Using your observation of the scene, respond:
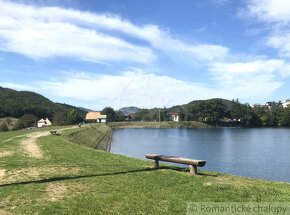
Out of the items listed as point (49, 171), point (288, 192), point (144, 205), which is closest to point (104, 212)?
point (144, 205)

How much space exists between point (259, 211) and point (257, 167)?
85.3 feet

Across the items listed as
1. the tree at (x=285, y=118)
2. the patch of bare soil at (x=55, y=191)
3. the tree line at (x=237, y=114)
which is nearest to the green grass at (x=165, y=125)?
the tree line at (x=237, y=114)

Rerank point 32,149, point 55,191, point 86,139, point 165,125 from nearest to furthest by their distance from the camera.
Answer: point 55,191 → point 32,149 → point 86,139 → point 165,125

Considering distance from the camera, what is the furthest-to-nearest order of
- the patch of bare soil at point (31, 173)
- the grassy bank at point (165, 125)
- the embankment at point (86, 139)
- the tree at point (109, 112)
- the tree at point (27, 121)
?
the tree at point (109, 112) < the grassy bank at point (165, 125) < the tree at point (27, 121) < the embankment at point (86, 139) < the patch of bare soil at point (31, 173)

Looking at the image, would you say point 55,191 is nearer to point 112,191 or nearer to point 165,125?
point 112,191

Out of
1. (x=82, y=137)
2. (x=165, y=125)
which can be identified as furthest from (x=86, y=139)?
(x=165, y=125)

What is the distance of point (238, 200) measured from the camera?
853 cm

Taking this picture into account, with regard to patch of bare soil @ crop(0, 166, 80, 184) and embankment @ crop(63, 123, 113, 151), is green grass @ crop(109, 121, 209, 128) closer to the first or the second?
embankment @ crop(63, 123, 113, 151)

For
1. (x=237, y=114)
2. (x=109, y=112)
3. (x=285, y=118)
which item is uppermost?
(x=109, y=112)

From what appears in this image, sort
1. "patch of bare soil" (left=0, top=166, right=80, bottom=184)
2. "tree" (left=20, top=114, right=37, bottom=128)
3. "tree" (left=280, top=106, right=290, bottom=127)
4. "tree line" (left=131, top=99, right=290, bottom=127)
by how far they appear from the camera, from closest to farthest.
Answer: "patch of bare soil" (left=0, top=166, right=80, bottom=184) → "tree" (left=20, top=114, right=37, bottom=128) → "tree" (left=280, top=106, right=290, bottom=127) → "tree line" (left=131, top=99, right=290, bottom=127)

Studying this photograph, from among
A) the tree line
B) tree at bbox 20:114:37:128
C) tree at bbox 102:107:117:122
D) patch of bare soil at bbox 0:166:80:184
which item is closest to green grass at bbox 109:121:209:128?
the tree line

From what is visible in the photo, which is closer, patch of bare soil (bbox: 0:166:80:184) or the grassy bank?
→ patch of bare soil (bbox: 0:166:80:184)

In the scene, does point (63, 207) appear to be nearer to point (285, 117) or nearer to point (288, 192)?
point (288, 192)

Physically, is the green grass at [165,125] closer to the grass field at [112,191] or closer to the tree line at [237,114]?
the tree line at [237,114]
